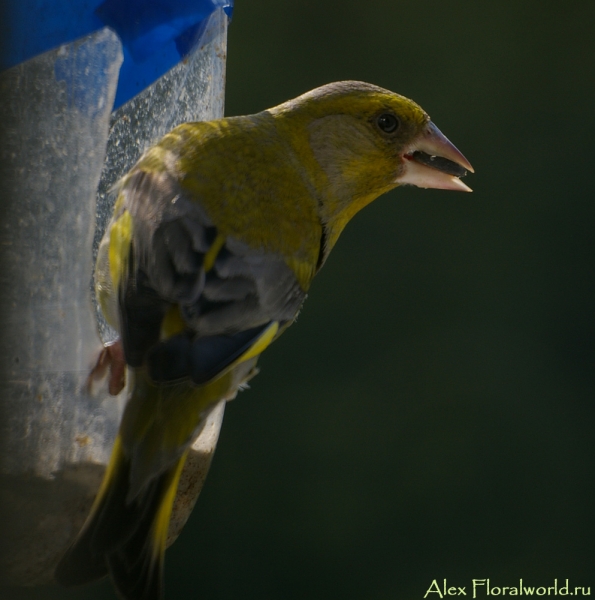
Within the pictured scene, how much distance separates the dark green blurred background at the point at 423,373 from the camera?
3.47 metres

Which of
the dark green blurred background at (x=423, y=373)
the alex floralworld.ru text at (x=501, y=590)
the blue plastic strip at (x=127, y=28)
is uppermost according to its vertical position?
the blue plastic strip at (x=127, y=28)

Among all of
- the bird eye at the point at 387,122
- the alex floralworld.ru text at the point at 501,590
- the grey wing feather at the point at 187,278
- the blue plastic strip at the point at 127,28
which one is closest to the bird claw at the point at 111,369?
the grey wing feather at the point at 187,278

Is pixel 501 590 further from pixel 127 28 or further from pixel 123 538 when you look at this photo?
pixel 127 28

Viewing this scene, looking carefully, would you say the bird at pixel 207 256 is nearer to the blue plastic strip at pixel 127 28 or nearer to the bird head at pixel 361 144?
the bird head at pixel 361 144

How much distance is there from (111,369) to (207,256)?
0.70 ft

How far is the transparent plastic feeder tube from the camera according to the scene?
1358 millimetres

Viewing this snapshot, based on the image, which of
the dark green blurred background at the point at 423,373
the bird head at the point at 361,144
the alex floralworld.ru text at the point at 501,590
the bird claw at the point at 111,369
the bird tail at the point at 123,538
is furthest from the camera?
the dark green blurred background at the point at 423,373

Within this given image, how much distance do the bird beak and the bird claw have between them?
24.3 inches

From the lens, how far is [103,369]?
4.77 ft

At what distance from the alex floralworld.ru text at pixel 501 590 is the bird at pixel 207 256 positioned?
1.87 meters

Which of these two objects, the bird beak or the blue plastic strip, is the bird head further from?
the blue plastic strip

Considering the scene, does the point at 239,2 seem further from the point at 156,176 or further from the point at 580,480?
the point at 156,176

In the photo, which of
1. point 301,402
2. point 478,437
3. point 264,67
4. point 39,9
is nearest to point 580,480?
point 478,437

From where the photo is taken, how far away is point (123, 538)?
130cm
